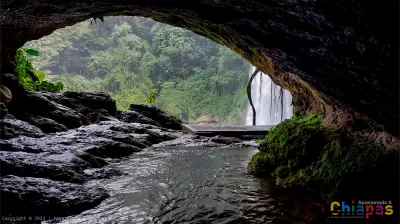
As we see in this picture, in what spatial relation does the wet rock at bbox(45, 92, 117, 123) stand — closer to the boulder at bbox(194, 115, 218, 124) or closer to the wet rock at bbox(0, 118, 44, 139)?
the wet rock at bbox(0, 118, 44, 139)

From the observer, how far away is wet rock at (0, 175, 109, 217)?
3.73 m

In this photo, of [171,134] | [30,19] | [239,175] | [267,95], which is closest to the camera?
[30,19]

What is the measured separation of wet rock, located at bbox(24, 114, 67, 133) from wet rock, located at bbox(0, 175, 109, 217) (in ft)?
17.3

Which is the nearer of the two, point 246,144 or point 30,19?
point 30,19

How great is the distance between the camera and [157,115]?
1652cm

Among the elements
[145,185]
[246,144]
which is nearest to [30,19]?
[145,185]

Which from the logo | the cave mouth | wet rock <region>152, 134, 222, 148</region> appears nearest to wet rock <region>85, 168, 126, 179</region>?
wet rock <region>152, 134, 222, 148</region>

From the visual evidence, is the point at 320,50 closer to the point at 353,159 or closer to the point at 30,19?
the point at 353,159

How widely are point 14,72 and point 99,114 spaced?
14.2 feet

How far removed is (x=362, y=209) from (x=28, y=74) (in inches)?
509

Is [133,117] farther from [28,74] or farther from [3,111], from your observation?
[3,111]

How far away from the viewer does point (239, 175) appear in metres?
6.19

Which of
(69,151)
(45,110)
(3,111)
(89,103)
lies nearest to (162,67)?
(89,103)

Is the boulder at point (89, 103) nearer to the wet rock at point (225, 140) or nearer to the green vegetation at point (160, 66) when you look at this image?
the wet rock at point (225, 140)
